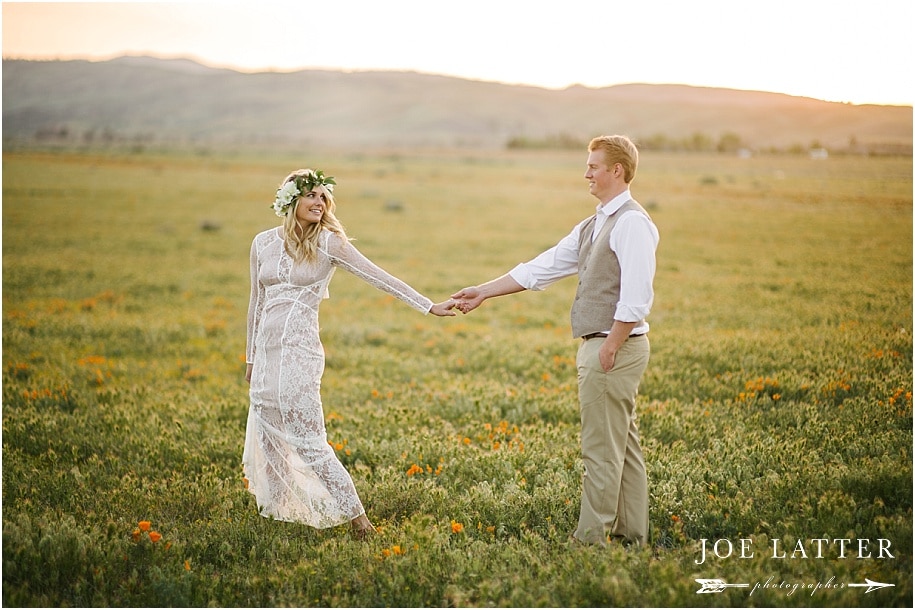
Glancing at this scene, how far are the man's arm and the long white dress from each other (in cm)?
92

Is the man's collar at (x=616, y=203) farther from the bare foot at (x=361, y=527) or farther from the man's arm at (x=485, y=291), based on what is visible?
the bare foot at (x=361, y=527)

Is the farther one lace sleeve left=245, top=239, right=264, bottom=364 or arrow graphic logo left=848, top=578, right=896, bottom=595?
lace sleeve left=245, top=239, right=264, bottom=364

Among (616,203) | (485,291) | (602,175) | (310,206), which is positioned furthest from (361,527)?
(602,175)

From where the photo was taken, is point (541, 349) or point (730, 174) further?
point (730, 174)

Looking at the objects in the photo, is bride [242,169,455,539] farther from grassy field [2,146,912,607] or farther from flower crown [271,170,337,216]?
grassy field [2,146,912,607]

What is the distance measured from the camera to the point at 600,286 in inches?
214

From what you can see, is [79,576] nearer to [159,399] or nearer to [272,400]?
[272,400]

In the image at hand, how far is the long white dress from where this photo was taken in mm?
5969

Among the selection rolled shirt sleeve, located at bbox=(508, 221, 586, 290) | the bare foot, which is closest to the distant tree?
rolled shirt sleeve, located at bbox=(508, 221, 586, 290)

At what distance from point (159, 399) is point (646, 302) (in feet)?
23.6

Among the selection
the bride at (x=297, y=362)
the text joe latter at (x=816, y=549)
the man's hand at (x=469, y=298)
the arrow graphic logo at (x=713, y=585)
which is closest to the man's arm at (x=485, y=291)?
the man's hand at (x=469, y=298)

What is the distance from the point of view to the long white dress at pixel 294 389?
5.97 m

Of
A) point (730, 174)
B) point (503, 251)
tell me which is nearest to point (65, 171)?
point (503, 251)

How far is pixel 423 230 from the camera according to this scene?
28938 millimetres
